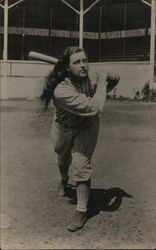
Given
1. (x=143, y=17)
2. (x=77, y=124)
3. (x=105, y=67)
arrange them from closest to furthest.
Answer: (x=77, y=124), (x=105, y=67), (x=143, y=17)

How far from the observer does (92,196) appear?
3.62 m

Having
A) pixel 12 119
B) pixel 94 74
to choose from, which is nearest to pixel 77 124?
pixel 94 74

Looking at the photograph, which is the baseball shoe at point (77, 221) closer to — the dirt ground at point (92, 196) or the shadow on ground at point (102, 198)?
the dirt ground at point (92, 196)

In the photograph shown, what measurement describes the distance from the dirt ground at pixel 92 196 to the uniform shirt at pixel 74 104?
64 centimetres

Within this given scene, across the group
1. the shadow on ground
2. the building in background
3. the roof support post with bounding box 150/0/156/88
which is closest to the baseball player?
the shadow on ground

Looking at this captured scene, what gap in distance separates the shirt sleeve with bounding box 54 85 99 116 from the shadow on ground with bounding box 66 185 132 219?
2.48 ft

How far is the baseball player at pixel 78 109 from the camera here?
9.46 feet

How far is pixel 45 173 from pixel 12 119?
11.7ft

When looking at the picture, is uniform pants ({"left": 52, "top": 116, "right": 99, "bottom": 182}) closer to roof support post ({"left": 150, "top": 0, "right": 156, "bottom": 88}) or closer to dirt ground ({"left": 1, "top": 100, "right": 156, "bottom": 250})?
dirt ground ({"left": 1, "top": 100, "right": 156, "bottom": 250})

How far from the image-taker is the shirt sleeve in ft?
9.27

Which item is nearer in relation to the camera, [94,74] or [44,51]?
[94,74]

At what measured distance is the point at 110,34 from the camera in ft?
51.4

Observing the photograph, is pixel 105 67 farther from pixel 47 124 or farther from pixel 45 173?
pixel 45 173

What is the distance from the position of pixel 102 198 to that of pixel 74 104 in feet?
3.26
